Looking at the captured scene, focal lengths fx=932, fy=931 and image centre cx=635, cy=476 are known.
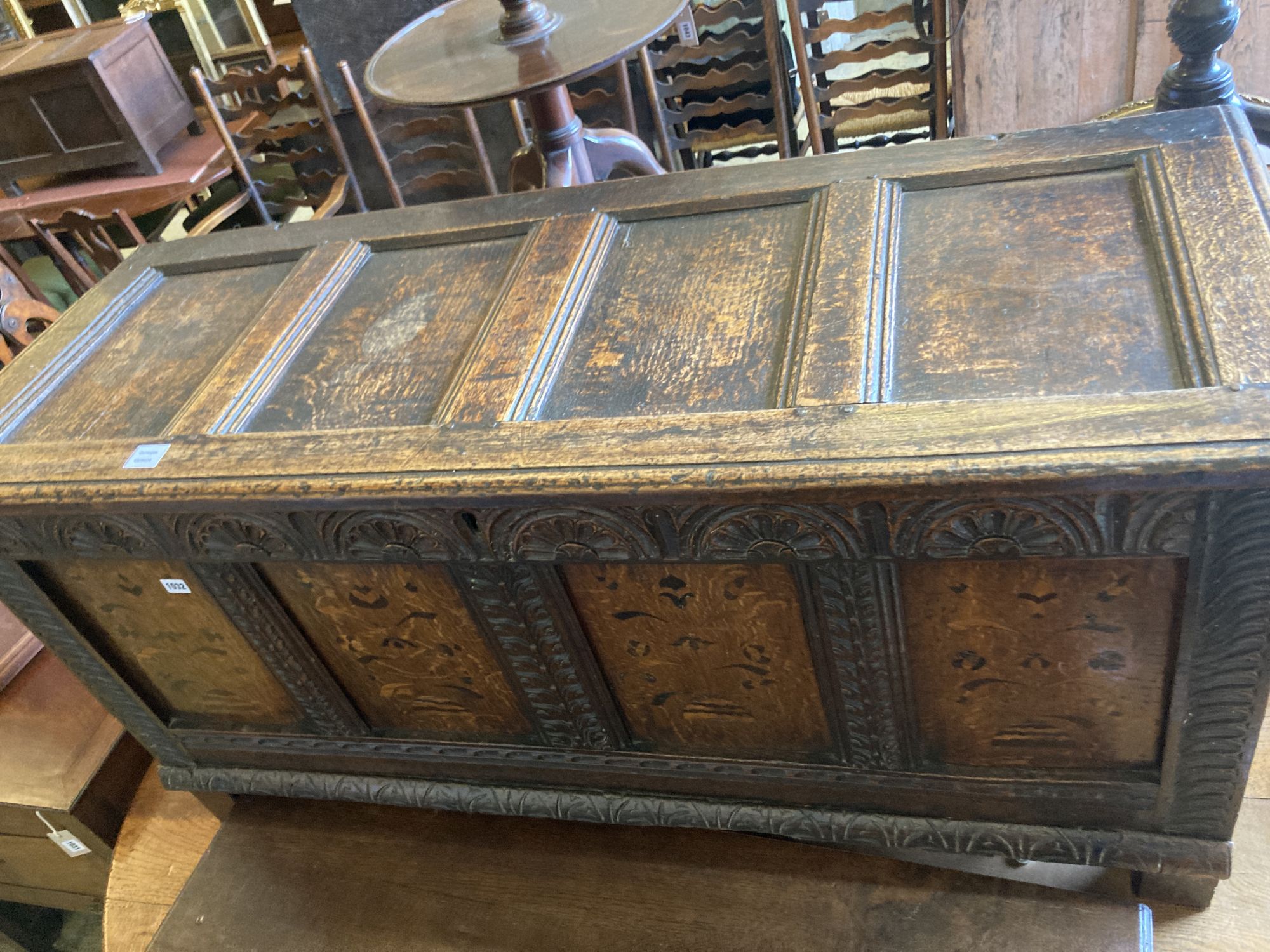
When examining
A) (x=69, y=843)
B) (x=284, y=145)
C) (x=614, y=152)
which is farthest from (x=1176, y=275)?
(x=284, y=145)

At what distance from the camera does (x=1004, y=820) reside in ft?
4.01

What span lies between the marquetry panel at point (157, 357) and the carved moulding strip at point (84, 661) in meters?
0.22

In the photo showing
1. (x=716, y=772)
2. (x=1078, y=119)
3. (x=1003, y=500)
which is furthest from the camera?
(x=1078, y=119)

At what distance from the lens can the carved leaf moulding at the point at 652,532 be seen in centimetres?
89

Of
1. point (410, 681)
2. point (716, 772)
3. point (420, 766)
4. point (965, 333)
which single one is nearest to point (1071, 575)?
point (965, 333)

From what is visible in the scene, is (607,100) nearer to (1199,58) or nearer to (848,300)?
(1199,58)

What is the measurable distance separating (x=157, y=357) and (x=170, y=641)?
451mm

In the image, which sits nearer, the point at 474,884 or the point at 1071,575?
the point at 1071,575

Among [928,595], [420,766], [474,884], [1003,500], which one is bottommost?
[474,884]

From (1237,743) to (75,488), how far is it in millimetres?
1429

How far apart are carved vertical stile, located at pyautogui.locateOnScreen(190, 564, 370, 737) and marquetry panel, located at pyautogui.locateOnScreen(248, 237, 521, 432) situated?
0.72 feet

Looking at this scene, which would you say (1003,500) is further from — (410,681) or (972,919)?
(410,681)

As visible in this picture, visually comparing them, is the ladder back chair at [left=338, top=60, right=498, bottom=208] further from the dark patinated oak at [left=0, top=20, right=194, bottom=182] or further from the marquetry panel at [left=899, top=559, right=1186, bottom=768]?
the marquetry panel at [left=899, top=559, right=1186, bottom=768]

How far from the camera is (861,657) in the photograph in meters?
1.10
